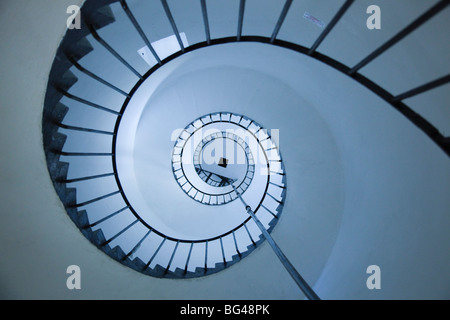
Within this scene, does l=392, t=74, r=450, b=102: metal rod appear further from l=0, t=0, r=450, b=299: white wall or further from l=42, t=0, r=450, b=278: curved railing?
l=0, t=0, r=450, b=299: white wall

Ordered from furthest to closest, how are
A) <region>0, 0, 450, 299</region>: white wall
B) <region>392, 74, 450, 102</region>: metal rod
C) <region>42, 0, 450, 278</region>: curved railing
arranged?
<region>0, 0, 450, 299</region>: white wall, <region>42, 0, 450, 278</region>: curved railing, <region>392, 74, 450, 102</region>: metal rod

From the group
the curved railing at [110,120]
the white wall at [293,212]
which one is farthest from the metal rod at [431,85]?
the white wall at [293,212]

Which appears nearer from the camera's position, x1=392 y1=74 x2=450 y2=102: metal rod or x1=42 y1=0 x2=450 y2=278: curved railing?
x1=392 y1=74 x2=450 y2=102: metal rod

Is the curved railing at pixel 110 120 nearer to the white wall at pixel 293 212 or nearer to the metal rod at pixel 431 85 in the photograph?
the metal rod at pixel 431 85

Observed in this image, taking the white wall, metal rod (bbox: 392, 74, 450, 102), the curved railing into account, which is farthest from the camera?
the white wall

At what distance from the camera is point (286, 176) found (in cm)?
536

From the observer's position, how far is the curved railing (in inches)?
72.4

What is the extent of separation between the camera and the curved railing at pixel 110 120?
1840 millimetres

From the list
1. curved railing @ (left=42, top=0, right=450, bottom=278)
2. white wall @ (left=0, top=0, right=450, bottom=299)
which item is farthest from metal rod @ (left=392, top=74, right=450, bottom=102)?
white wall @ (left=0, top=0, right=450, bottom=299)

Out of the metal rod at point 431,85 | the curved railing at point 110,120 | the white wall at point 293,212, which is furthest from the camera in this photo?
the white wall at point 293,212

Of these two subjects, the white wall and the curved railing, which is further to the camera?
the white wall

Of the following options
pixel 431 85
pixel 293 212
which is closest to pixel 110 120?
pixel 293 212

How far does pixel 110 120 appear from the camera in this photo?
5.15 m

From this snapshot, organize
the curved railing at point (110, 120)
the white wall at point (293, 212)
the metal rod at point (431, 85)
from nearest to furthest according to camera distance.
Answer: the metal rod at point (431, 85) → the curved railing at point (110, 120) → the white wall at point (293, 212)
